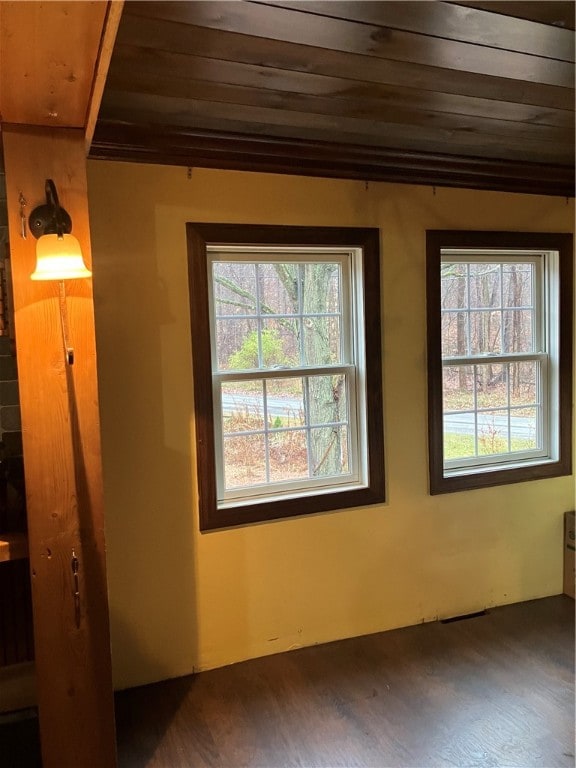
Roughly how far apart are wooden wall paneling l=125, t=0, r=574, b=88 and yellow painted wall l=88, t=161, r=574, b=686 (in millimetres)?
1036

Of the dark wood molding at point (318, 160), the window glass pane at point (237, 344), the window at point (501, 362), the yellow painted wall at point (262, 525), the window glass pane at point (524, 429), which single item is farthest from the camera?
the window glass pane at point (524, 429)

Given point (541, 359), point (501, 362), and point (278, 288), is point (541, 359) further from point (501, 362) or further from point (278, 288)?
point (278, 288)

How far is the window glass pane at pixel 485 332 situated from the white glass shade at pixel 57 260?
2.26m

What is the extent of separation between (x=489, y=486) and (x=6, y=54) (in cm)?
292

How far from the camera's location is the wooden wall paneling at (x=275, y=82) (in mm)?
1787

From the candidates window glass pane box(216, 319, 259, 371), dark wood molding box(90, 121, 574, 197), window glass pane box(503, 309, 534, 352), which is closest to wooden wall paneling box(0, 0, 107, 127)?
dark wood molding box(90, 121, 574, 197)

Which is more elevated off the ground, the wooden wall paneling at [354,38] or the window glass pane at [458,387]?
the wooden wall paneling at [354,38]

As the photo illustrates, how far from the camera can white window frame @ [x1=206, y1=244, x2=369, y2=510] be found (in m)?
2.78

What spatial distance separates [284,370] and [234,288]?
457mm

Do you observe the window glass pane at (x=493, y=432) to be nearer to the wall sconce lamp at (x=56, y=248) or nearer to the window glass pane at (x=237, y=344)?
the window glass pane at (x=237, y=344)

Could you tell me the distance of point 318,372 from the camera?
2943 mm

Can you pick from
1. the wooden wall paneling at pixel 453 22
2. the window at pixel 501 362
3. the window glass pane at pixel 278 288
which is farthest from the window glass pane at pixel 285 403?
the wooden wall paneling at pixel 453 22

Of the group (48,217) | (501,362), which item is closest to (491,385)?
(501,362)

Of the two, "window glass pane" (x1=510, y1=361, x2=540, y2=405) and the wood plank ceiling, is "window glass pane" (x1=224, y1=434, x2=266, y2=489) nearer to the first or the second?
the wood plank ceiling
